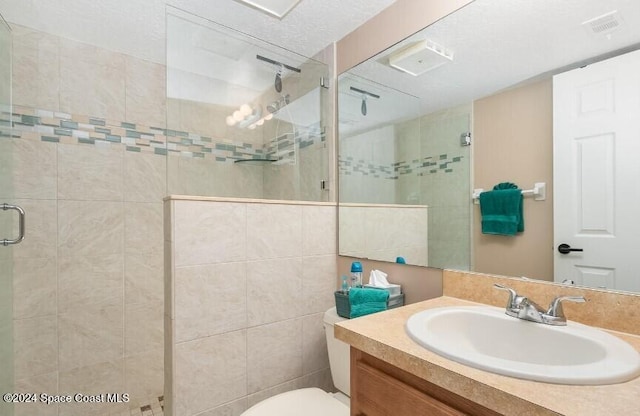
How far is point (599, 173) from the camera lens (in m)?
0.90

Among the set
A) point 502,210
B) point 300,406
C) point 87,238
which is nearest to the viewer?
point 502,210

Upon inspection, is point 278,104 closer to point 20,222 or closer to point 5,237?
point 20,222

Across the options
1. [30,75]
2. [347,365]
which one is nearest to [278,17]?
[30,75]

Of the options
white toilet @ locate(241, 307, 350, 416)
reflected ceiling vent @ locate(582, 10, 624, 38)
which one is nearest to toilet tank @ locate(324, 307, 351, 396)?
white toilet @ locate(241, 307, 350, 416)

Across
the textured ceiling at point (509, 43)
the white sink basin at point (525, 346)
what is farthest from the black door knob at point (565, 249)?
the textured ceiling at point (509, 43)

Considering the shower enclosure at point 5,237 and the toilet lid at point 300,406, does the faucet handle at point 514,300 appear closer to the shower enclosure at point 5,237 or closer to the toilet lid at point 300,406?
the toilet lid at point 300,406

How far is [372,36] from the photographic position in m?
1.68

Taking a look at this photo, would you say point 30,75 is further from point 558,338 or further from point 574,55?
point 558,338

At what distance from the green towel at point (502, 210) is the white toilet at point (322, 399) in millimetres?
761

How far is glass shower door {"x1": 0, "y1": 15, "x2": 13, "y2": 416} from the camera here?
1.49 meters

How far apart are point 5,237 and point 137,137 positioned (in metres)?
0.89

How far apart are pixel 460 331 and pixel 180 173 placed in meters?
1.36

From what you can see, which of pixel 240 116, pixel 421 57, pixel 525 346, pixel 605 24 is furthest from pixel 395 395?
pixel 240 116

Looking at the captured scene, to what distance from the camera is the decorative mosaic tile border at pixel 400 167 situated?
51.1 inches
